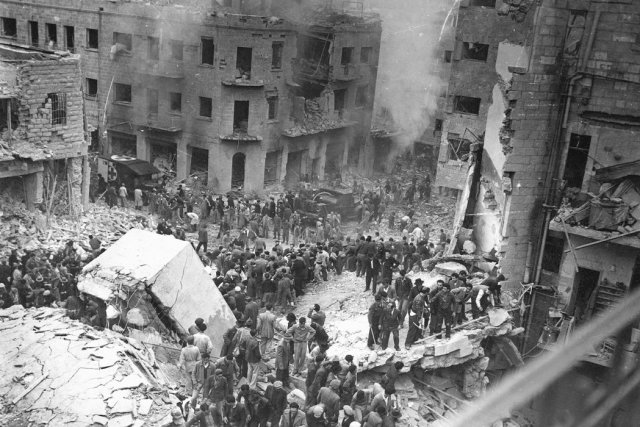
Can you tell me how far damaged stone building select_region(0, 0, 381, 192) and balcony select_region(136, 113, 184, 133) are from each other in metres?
0.06

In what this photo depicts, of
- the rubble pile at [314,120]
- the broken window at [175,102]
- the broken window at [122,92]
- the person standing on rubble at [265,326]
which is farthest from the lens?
the rubble pile at [314,120]

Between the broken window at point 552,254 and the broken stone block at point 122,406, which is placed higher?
the broken window at point 552,254

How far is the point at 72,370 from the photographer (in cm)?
1405

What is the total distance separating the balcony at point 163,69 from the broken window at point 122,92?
86.2 inches

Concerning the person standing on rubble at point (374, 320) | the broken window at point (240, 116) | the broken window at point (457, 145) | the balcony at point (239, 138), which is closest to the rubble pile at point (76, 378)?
the person standing on rubble at point (374, 320)


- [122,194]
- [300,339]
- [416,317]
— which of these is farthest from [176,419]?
[122,194]

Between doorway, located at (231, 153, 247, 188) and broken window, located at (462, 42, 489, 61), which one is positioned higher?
broken window, located at (462, 42, 489, 61)

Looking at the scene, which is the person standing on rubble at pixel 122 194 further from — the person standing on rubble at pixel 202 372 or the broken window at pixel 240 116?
the person standing on rubble at pixel 202 372

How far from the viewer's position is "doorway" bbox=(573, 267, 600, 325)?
19641 mm

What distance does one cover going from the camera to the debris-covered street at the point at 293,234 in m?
13.5

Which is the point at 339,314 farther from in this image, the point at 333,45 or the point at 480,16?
the point at 333,45

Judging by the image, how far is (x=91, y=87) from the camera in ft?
130

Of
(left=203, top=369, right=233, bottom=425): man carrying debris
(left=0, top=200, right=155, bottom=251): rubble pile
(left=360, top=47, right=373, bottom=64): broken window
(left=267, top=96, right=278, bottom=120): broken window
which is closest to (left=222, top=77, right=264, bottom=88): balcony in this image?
(left=267, top=96, right=278, bottom=120): broken window

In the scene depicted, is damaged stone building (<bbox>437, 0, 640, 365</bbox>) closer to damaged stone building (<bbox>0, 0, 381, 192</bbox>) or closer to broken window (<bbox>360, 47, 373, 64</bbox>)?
damaged stone building (<bbox>0, 0, 381, 192</bbox>)
